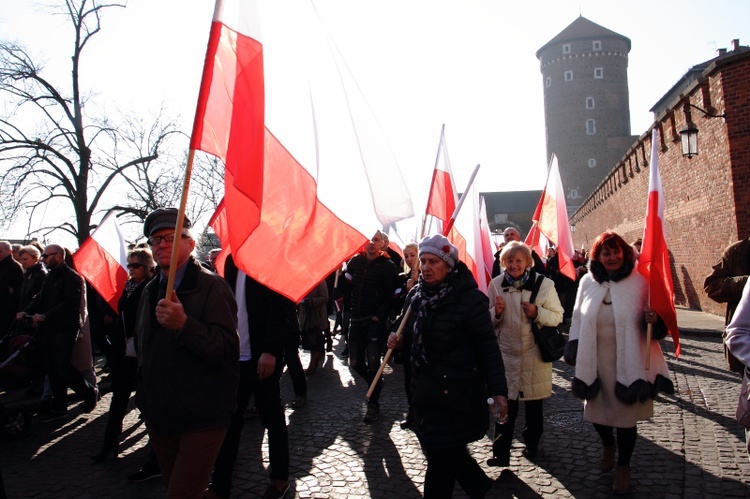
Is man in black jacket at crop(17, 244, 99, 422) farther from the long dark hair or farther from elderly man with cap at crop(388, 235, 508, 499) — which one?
the long dark hair

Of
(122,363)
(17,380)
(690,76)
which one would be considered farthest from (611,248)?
(690,76)

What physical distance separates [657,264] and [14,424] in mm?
5788

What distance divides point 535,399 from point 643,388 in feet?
3.07

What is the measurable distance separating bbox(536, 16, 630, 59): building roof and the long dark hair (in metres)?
64.8

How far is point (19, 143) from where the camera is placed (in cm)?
2027

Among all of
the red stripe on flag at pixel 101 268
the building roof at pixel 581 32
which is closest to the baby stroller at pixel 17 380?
the red stripe on flag at pixel 101 268

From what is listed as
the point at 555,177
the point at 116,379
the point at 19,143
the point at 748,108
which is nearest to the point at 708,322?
the point at 748,108

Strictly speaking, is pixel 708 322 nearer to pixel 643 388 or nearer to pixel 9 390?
pixel 643 388

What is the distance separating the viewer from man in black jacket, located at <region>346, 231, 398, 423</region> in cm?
618

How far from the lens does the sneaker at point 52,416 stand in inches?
255

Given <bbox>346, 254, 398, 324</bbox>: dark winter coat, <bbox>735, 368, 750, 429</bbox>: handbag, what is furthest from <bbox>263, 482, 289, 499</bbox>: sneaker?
<bbox>735, 368, 750, 429</bbox>: handbag

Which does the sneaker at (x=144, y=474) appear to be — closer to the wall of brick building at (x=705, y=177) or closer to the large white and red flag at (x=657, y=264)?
the large white and red flag at (x=657, y=264)

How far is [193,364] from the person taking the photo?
2791 mm

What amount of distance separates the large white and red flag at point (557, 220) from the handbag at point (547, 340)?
2995 millimetres
